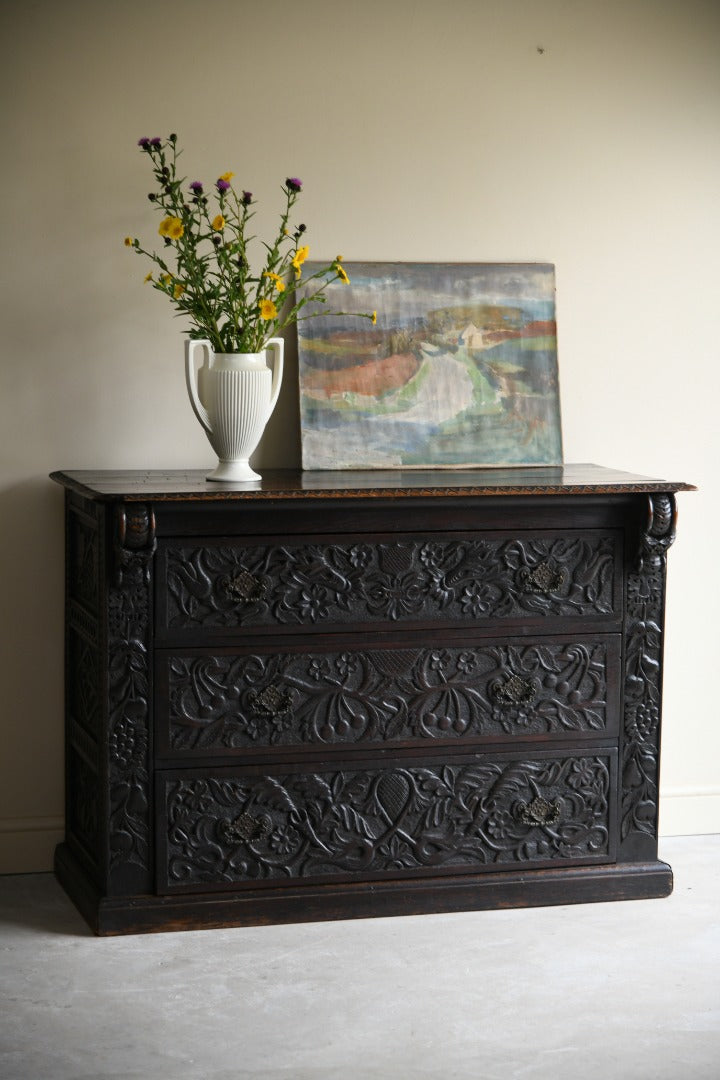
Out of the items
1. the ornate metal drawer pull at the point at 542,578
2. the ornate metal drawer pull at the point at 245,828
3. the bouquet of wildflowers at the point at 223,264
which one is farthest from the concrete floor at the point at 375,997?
the bouquet of wildflowers at the point at 223,264

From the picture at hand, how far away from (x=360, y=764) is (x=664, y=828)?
3.67 feet

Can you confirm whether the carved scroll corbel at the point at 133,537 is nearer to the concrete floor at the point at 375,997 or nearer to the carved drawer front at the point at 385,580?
the carved drawer front at the point at 385,580

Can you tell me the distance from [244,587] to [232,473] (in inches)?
11.0

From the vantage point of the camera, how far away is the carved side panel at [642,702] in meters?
3.07

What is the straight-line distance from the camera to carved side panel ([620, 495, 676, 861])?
3072 mm

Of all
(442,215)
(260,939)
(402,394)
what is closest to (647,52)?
Answer: (442,215)

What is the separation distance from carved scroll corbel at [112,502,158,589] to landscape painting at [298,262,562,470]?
0.63 meters

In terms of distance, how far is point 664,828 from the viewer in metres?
3.64

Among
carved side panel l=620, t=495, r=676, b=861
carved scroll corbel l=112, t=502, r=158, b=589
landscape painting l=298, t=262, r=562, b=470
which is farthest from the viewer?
landscape painting l=298, t=262, r=562, b=470

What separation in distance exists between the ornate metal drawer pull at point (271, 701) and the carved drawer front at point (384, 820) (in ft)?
0.45

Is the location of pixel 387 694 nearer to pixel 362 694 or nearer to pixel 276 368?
pixel 362 694

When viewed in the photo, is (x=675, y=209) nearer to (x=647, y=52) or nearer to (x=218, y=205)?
(x=647, y=52)

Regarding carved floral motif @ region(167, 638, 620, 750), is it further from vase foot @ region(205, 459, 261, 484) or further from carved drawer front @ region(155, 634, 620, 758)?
vase foot @ region(205, 459, 261, 484)

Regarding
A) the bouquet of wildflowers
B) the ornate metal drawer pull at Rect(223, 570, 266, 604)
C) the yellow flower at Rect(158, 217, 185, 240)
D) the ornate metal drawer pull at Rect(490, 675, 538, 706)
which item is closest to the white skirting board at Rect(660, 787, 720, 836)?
the ornate metal drawer pull at Rect(490, 675, 538, 706)
